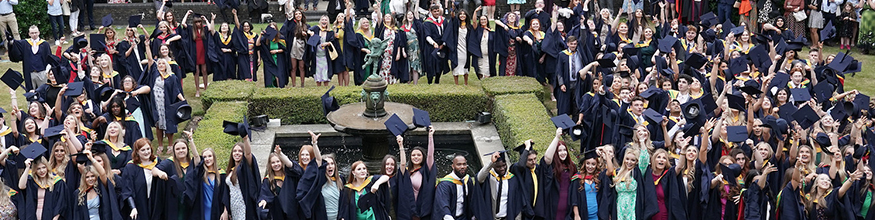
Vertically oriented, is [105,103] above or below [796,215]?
above

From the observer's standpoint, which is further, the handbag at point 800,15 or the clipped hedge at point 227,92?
the handbag at point 800,15

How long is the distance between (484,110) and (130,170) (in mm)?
6219

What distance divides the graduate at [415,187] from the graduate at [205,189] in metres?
1.56

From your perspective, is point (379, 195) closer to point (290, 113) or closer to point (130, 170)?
point (130, 170)

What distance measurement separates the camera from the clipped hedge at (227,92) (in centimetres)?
1401

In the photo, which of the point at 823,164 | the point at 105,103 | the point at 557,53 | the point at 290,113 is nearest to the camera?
the point at 823,164

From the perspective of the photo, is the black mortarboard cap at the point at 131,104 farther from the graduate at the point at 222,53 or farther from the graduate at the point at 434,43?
the graduate at the point at 434,43

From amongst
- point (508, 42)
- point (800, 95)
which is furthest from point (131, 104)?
point (800, 95)

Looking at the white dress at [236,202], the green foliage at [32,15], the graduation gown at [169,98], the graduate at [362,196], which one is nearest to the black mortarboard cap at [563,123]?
the graduate at [362,196]

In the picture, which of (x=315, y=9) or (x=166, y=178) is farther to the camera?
(x=315, y=9)

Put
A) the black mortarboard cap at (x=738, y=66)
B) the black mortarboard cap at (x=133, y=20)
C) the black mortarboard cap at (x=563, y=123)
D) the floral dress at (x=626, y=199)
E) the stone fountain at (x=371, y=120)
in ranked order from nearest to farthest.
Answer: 1. the floral dress at (x=626, y=199)
2. the black mortarboard cap at (x=563, y=123)
3. the stone fountain at (x=371, y=120)
4. the black mortarboard cap at (x=738, y=66)
5. the black mortarboard cap at (x=133, y=20)

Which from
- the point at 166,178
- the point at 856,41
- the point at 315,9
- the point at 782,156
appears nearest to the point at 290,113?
the point at 166,178

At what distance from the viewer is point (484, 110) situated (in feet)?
47.4

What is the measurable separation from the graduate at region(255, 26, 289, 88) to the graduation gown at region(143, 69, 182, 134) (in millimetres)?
2638
